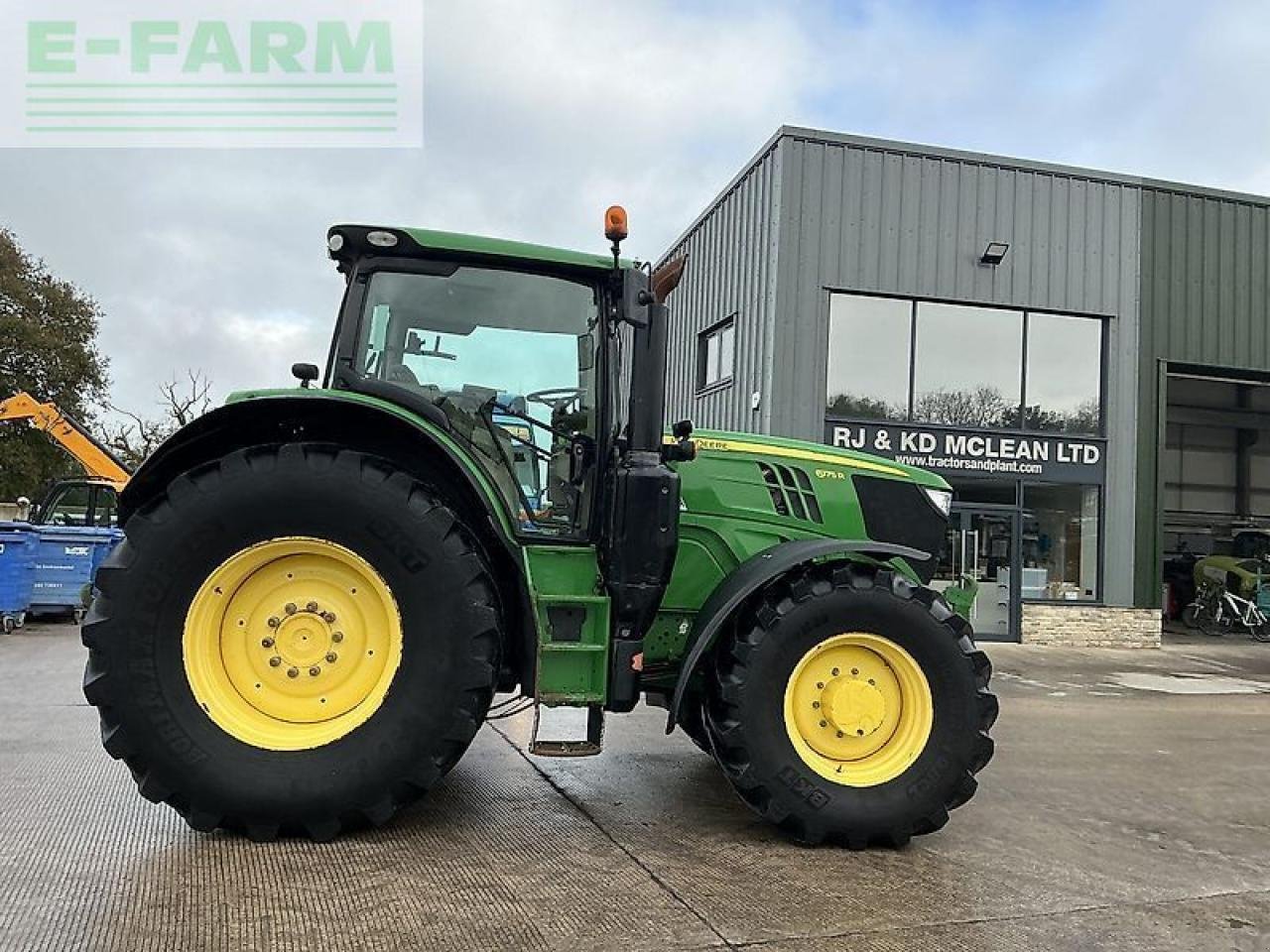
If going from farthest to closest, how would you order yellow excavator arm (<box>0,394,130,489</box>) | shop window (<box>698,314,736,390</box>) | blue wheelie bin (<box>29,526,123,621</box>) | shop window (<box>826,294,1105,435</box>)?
shop window (<box>698,314,736,390</box>) → yellow excavator arm (<box>0,394,130,489</box>) → shop window (<box>826,294,1105,435</box>) → blue wheelie bin (<box>29,526,123,621</box>)

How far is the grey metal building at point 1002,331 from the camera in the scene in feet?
46.4

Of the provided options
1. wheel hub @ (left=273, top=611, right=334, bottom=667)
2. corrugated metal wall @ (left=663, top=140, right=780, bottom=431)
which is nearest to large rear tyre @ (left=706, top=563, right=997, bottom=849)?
wheel hub @ (left=273, top=611, right=334, bottom=667)

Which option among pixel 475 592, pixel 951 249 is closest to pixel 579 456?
pixel 475 592

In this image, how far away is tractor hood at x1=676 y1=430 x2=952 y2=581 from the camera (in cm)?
480

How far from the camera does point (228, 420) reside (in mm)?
4102

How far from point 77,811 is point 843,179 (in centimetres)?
1253

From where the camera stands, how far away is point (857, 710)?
167 inches

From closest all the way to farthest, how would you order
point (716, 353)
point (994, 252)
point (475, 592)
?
point (475, 592)
point (994, 252)
point (716, 353)

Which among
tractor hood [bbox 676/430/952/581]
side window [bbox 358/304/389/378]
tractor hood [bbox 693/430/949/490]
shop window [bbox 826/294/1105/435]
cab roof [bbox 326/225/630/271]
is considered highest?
shop window [bbox 826/294/1105/435]

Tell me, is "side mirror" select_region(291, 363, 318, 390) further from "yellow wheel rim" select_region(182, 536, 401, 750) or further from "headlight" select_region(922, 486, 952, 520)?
"headlight" select_region(922, 486, 952, 520)

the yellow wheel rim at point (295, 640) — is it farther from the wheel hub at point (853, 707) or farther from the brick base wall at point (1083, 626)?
the brick base wall at point (1083, 626)

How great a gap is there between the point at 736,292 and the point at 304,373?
11.5 meters

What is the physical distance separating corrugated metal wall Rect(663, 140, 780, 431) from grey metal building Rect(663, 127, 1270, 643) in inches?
2.3

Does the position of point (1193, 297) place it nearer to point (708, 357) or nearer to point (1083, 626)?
point (1083, 626)
